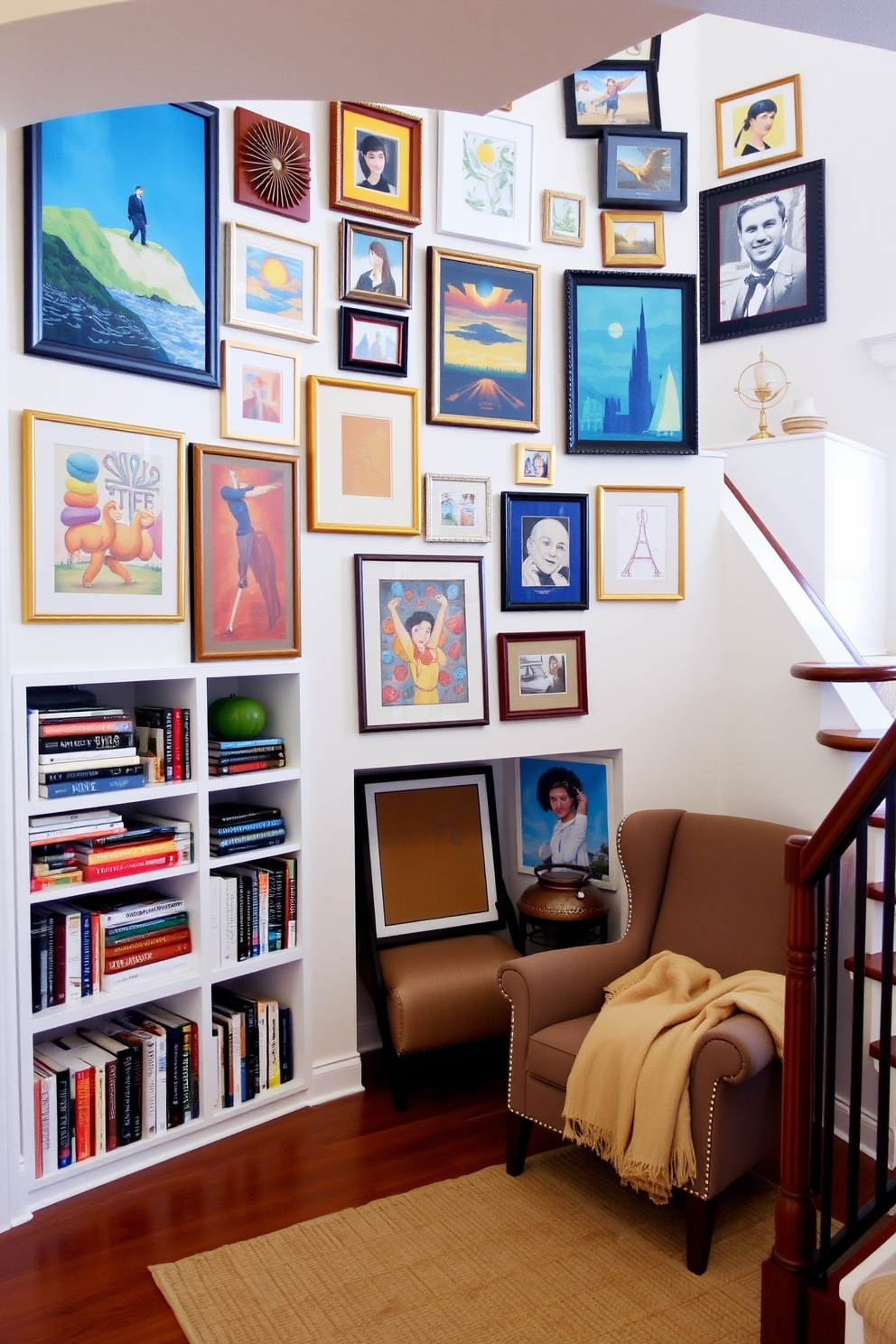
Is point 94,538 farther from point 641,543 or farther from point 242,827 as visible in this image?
point 641,543

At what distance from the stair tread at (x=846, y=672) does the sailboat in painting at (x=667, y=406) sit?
112 centimetres

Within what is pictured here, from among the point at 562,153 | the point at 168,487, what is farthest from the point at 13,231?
the point at 562,153

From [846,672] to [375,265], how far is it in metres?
2.01

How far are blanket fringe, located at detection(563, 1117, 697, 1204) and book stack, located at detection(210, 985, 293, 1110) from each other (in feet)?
3.54

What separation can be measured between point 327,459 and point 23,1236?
239 centimetres

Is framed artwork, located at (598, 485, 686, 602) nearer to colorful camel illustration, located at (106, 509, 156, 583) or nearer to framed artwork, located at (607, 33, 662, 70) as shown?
framed artwork, located at (607, 33, 662, 70)

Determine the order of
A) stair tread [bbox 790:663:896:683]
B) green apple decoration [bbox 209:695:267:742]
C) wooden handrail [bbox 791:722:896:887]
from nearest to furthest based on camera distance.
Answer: wooden handrail [bbox 791:722:896:887] → stair tread [bbox 790:663:896:683] → green apple decoration [bbox 209:695:267:742]

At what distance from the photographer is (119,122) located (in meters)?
2.98

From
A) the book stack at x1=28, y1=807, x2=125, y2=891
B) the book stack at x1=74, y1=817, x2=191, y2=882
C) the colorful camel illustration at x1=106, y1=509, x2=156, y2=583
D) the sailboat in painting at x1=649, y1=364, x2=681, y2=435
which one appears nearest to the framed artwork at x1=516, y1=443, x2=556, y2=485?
the sailboat in painting at x1=649, y1=364, x2=681, y2=435

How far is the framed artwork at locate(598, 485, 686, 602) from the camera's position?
13.0ft

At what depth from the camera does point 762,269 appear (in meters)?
5.48

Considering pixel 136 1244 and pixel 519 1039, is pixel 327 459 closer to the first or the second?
pixel 519 1039

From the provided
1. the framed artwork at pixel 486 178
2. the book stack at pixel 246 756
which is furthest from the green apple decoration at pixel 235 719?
the framed artwork at pixel 486 178

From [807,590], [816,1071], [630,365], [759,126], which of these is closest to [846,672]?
[807,590]
